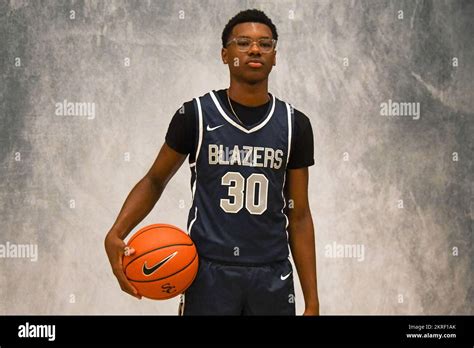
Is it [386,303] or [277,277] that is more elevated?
[277,277]

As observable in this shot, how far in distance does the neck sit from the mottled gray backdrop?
2.08m

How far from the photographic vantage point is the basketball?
241 centimetres

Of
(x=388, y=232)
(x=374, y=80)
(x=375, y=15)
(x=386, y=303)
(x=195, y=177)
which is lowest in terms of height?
(x=386, y=303)

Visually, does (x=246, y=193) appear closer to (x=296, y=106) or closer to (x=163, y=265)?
(x=163, y=265)

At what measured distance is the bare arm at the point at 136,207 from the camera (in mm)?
2477

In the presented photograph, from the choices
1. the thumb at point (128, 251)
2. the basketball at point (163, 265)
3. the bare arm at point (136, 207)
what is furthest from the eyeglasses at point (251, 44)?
the thumb at point (128, 251)

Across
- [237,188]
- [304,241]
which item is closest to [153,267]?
[237,188]

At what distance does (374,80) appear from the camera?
4.66 metres

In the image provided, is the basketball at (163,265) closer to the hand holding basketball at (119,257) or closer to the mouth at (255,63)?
the hand holding basketball at (119,257)

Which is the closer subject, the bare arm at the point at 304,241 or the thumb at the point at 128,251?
the thumb at the point at 128,251
